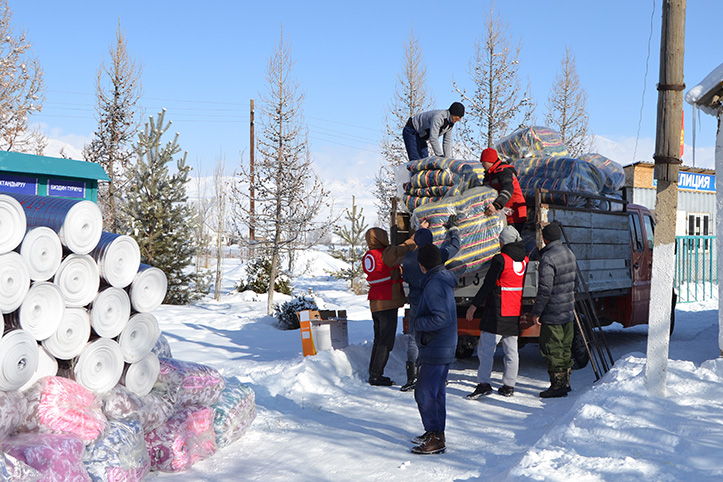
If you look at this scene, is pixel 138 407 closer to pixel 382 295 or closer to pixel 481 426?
pixel 481 426

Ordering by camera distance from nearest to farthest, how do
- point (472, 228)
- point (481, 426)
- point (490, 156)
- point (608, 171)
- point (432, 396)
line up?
point (432, 396), point (481, 426), point (472, 228), point (490, 156), point (608, 171)

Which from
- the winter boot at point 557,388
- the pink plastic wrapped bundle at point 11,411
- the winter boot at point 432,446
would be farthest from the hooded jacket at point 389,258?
the pink plastic wrapped bundle at point 11,411

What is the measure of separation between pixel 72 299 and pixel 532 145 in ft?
22.3

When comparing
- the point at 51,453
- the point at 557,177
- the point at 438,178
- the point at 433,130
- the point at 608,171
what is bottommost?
the point at 51,453

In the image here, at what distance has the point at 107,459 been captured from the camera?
405cm

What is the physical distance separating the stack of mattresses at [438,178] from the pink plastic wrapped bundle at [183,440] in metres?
4.07

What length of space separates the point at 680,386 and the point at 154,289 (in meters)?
4.92

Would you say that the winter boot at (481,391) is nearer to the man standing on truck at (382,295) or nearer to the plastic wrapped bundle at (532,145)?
the man standing on truck at (382,295)

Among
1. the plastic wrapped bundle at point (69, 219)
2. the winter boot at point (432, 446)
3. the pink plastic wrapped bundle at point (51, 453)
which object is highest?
the plastic wrapped bundle at point (69, 219)

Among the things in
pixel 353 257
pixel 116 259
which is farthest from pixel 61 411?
pixel 353 257

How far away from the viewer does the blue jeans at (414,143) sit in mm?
9586

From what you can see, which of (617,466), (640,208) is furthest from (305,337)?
(640,208)

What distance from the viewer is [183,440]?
16.0 ft

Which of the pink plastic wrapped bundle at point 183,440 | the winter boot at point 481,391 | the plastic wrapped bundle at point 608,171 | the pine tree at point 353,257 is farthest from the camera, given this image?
the pine tree at point 353,257
